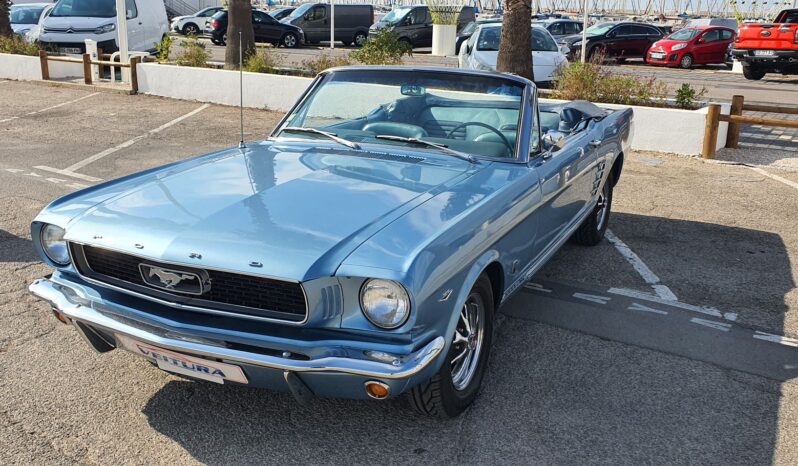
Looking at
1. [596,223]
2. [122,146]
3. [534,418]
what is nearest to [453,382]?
[534,418]

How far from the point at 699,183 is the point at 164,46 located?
1185cm

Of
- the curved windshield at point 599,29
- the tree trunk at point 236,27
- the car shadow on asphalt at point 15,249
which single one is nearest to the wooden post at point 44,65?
the tree trunk at point 236,27

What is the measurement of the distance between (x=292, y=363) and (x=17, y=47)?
1833 centimetres

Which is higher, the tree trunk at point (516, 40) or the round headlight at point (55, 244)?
the tree trunk at point (516, 40)

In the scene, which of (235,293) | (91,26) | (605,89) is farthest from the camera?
(91,26)

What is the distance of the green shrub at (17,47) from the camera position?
1797 cm

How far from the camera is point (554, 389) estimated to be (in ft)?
12.7

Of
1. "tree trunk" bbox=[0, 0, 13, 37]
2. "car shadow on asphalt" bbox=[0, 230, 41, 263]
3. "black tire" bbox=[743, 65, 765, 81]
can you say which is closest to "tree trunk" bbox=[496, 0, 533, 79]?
"car shadow on asphalt" bbox=[0, 230, 41, 263]

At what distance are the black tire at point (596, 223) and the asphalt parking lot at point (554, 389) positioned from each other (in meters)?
0.10

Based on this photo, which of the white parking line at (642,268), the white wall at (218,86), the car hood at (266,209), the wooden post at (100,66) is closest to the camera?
the car hood at (266,209)

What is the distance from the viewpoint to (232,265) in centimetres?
297

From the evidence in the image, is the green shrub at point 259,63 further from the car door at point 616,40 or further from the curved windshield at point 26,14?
the car door at point 616,40

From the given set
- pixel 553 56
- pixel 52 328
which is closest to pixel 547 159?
pixel 52 328

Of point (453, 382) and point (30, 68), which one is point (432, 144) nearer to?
point (453, 382)
